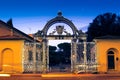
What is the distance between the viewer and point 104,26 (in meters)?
61.5

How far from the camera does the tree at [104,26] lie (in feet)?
196

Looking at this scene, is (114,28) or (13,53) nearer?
(13,53)

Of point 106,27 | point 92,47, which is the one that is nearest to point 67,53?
point 106,27

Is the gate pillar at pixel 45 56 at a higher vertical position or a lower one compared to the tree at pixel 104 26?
lower

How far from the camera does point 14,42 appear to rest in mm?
30312

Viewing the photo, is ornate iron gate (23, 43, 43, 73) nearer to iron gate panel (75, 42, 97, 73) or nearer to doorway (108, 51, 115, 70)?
iron gate panel (75, 42, 97, 73)

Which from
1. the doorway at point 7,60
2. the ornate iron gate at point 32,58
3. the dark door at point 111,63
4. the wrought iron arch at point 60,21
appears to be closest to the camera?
the doorway at point 7,60

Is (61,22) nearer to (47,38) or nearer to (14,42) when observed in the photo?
(47,38)

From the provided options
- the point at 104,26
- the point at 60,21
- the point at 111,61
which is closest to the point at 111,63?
the point at 111,61

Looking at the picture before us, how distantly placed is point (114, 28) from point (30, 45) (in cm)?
3277

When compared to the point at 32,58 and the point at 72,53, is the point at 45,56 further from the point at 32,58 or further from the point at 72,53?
the point at 72,53

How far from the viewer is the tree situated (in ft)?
196

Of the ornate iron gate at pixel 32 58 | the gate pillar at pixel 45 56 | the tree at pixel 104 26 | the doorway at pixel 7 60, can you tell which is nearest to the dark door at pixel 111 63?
the gate pillar at pixel 45 56

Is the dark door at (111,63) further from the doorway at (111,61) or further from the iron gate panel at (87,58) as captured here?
the iron gate panel at (87,58)
